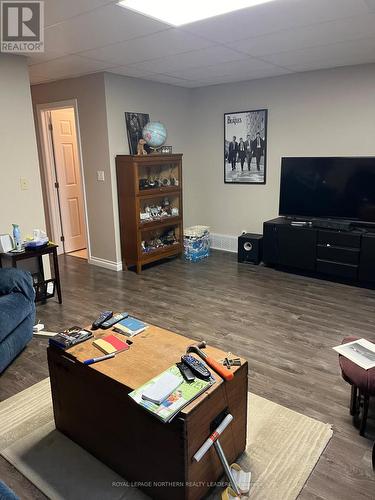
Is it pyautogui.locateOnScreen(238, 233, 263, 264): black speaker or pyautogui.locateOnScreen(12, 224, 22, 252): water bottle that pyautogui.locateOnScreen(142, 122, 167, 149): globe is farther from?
pyautogui.locateOnScreen(12, 224, 22, 252): water bottle

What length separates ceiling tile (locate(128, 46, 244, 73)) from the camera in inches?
142

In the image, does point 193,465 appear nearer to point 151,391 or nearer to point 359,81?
point 151,391

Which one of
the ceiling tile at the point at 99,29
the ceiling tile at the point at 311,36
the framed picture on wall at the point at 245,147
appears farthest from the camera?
the framed picture on wall at the point at 245,147

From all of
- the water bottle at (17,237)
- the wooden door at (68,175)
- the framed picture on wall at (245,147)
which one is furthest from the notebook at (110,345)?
the framed picture on wall at (245,147)

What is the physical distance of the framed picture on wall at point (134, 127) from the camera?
4.84m

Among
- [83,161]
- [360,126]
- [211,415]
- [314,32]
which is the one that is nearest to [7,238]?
[83,161]

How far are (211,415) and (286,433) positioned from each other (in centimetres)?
69

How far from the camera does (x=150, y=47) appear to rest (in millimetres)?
3400

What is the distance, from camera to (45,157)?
5465mm

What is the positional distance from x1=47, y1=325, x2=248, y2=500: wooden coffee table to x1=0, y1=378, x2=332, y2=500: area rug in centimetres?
7

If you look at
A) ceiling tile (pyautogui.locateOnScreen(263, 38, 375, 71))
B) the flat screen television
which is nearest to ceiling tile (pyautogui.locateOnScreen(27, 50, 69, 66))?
ceiling tile (pyautogui.locateOnScreen(263, 38, 375, 71))

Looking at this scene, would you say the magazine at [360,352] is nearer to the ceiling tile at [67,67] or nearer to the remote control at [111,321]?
the remote control at [111,321]

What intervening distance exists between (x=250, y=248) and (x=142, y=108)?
2.36m

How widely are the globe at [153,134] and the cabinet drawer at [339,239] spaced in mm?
2334
